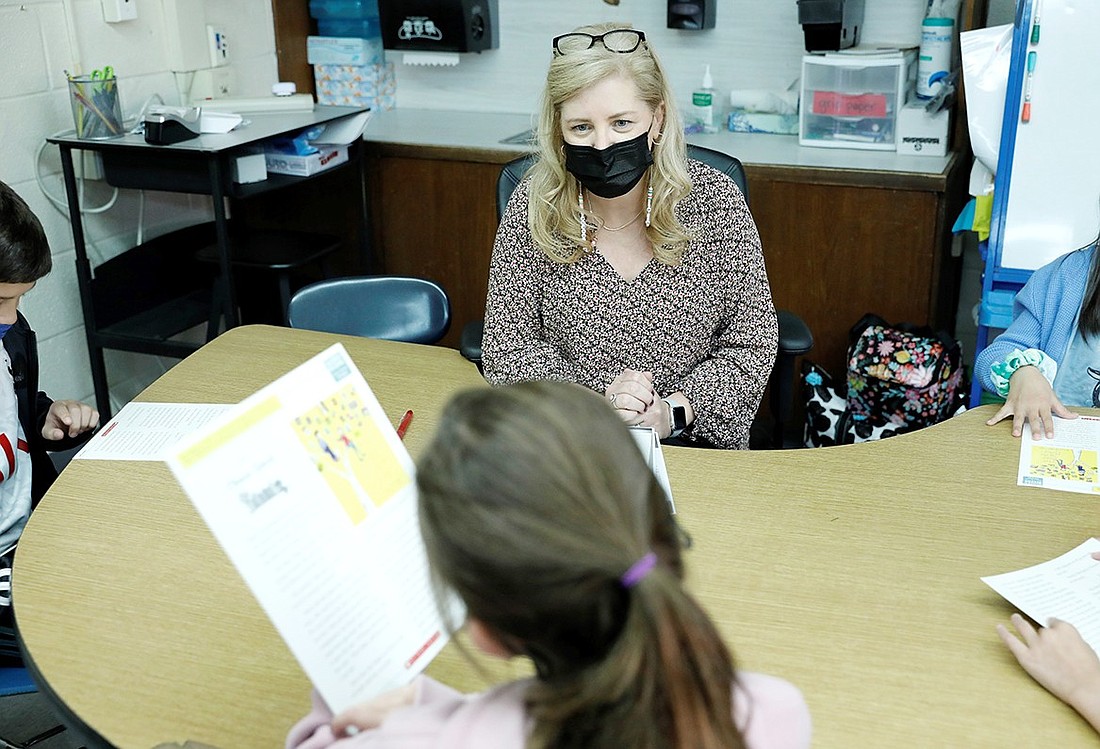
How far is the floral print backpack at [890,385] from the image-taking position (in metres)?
2.68

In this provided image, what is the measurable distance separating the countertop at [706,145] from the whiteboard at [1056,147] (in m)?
0.25

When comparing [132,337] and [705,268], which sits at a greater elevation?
[705,268]

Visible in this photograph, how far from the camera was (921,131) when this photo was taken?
2852mm

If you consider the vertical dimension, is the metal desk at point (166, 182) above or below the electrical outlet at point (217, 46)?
below

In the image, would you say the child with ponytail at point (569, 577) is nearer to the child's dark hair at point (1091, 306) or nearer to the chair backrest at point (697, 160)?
the child's dark hair at point (1091, 306)

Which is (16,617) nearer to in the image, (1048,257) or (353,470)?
(353,470)

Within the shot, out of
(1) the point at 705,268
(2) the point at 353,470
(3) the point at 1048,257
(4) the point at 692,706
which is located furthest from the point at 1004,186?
(4) the point at 692,706

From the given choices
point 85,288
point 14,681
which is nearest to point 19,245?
point 14,681

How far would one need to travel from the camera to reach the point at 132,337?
2.85 meters

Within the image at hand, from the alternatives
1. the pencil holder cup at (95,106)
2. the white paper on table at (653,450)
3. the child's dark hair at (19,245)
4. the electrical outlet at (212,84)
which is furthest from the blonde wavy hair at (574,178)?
the electrical outlet at (212,84)

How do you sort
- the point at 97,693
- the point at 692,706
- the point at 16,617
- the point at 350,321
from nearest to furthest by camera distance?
the point at 692,706
the point at 97,693
the point at 16,617
the point at 350,321


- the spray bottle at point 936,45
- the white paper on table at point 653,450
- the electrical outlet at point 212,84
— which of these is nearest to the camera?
the white paper on table at point 653,450

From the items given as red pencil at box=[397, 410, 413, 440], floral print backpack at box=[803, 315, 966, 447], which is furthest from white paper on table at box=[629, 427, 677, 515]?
floral print backpack at box=[803, 315, 966, 447]

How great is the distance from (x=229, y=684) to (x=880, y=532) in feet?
2.61
